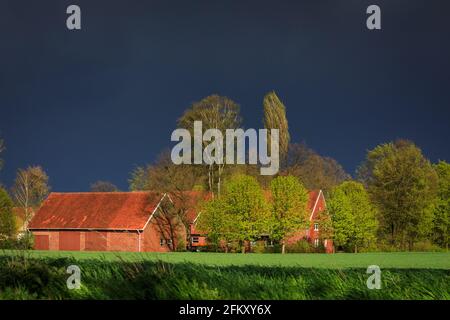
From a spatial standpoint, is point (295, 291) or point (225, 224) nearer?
point (295, 291)

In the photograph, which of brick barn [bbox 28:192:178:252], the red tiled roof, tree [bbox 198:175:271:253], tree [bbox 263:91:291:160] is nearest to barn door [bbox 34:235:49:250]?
brick barn [bbox 28:192:178:252]

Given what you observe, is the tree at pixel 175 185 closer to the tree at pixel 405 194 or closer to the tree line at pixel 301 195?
the tree line at pixel 301 195

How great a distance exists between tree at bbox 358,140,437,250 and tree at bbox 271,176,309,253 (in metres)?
12.8

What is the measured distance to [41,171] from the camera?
84062 mm

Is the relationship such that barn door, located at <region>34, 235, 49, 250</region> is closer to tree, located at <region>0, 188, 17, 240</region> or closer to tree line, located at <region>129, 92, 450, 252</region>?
tree, located at <region>0, 188, 17, 240</region>

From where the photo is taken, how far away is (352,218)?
71.0m

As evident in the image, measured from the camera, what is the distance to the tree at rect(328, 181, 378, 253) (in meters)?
71.5

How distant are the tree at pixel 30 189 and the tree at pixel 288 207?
103 feet
